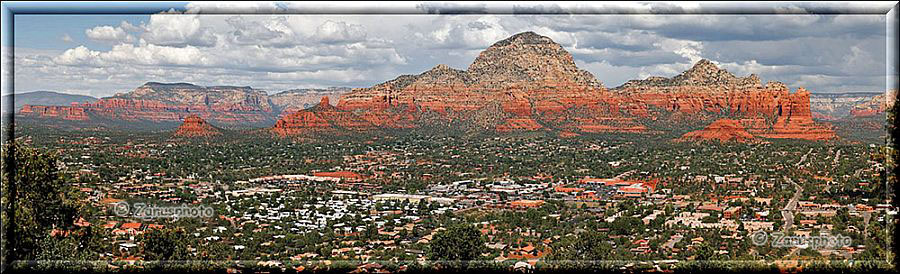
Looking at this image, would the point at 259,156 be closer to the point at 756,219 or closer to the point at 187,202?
the point at 187,202

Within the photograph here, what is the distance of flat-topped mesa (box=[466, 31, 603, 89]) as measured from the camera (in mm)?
70312

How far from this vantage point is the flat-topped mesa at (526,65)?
70.3 metres

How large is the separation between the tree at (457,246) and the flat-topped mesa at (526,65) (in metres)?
52.7

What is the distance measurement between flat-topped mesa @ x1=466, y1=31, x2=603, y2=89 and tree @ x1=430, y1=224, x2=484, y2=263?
52.7 m

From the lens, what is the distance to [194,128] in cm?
4744

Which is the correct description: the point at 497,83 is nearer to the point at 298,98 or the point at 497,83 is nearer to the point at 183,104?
the point at 298,98

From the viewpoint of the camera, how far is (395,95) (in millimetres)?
61781

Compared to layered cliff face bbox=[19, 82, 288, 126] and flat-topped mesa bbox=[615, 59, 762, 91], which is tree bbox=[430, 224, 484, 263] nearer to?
layered cliff face bbox=[19, 82, 288, 126]

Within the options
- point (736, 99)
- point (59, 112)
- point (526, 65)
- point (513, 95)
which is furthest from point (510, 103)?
point (59, 112)

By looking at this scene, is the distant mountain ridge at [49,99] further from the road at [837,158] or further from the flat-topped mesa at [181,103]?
the road at [837,158]

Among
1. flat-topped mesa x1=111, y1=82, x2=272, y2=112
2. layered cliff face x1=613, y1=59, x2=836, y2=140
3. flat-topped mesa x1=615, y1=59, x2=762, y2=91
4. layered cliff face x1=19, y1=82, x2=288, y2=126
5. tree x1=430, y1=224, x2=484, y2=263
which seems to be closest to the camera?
tree x1=430, y1=224, x2=484, y2=263

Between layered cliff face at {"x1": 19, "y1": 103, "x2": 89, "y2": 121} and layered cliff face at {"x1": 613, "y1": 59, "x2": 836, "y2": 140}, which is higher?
layered cliff face at {"x1": 613, "y1": 59, "x2": 836, "y2": 140}

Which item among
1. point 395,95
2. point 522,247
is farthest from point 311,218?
point 395,95

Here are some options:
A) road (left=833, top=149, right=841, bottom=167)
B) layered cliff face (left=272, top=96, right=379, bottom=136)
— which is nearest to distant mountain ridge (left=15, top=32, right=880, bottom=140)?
layered cliff face (left=272, top=96, right=379, bottom=136)
